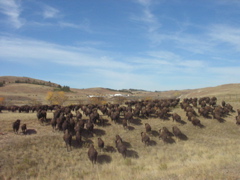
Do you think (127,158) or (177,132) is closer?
(127,158)

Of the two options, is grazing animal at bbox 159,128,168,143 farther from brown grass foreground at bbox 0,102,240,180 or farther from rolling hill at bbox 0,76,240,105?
rolling hill at bbox 0,76,240,105

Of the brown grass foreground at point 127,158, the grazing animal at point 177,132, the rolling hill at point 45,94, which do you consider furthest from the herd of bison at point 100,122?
the rolling hill at point 45,94

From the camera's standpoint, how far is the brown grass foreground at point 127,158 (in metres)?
13.4

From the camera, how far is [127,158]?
1775cm

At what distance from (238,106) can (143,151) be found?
1066 inches

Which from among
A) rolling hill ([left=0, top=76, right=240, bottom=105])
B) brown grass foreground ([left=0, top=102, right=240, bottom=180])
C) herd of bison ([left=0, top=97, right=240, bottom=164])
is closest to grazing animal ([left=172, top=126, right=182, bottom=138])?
herd of bison ([left=0, top=97, right=240, bottom=164])

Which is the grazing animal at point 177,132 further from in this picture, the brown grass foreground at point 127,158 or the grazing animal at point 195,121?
the grazing animal at point 195,121

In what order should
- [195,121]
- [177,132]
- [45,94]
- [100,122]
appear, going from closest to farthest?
[177,132], [100,122], [195,121], [45,94]

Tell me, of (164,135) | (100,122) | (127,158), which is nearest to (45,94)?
(100,122)

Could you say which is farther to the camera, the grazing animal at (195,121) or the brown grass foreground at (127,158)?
the grazing animal at (195,121)

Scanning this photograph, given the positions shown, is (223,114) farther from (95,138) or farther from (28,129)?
(28,129)

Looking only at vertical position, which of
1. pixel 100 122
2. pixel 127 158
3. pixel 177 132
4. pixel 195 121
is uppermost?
pixel 195 121

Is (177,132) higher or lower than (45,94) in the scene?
lower

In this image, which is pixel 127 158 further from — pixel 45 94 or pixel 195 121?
pixel 45 94
